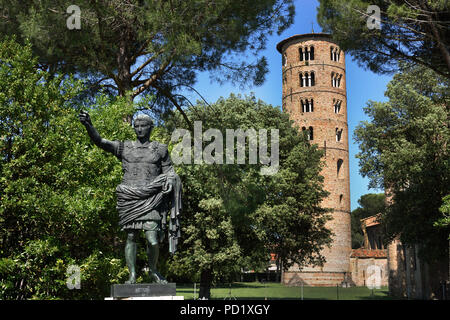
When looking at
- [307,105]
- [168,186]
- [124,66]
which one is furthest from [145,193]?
[307,105]

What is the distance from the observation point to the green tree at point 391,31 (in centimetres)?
1133

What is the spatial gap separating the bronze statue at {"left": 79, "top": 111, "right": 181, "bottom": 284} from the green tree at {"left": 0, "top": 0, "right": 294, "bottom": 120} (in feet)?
16.3

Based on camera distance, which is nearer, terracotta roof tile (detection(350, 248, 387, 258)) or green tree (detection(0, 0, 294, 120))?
green tree (detection(0, 0, 294, 120))

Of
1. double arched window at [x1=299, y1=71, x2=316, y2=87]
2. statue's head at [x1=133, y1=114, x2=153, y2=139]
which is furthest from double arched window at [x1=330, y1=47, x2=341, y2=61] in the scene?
statue's head at [x1=133, y1=114, x2=153, y2=139]

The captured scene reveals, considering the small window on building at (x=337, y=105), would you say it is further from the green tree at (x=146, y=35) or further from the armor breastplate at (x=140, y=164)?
the armor breastplate at (x=140, y=164)

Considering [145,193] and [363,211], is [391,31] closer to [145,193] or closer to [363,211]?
A: [145,193]

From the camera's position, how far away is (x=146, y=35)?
10.8 m

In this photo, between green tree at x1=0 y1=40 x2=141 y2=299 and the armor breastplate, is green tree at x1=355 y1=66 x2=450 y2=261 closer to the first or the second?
green tree at x1=0 y1=40 x2=141 y2=299

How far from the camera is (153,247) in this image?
5.75 meters

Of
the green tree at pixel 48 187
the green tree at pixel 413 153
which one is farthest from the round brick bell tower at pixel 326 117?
the green tree at pixel 48 187

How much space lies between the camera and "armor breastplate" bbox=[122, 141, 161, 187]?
19.3 ft

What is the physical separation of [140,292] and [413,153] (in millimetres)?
15421

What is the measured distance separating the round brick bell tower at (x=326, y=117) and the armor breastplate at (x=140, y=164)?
36.2 m
